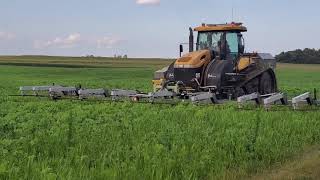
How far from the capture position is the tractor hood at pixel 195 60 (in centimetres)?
1933

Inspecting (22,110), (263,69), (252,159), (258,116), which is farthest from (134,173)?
(263,69)

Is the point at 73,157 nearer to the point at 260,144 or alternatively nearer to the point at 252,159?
the point at 252,159

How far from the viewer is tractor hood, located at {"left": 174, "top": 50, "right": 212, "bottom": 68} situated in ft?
63.4

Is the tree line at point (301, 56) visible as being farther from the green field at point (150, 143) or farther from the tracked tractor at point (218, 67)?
the green field at point (150, 143)

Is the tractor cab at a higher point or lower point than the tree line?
higher

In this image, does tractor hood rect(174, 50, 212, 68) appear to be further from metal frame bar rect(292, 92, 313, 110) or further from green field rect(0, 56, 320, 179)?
green field rect(0, 56, 320, 179)

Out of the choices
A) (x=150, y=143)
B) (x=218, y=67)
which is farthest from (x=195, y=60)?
(x=150, y=143)

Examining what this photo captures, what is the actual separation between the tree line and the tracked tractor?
78345 millimetres

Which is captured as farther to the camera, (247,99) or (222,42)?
(222,42)

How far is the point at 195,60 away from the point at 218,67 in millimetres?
839

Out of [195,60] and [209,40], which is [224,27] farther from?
[195,60]

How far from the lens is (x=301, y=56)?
96.6 meters

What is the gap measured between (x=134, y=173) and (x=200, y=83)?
42.2 ft

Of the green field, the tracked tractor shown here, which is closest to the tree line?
the tracked tractor
